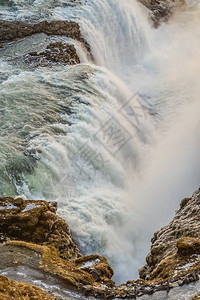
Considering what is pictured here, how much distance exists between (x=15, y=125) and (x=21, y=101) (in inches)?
60.2

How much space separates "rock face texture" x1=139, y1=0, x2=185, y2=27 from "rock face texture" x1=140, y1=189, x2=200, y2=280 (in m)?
22.0

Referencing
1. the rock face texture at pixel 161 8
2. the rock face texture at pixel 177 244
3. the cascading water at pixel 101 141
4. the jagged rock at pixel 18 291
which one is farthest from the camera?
the rock face texture at pixel 161 8

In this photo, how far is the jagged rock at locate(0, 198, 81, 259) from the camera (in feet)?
27.3

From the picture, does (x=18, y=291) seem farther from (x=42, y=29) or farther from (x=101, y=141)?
(x=42, y=29)

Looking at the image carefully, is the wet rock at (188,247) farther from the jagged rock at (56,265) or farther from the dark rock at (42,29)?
the dark rock at (42,29)

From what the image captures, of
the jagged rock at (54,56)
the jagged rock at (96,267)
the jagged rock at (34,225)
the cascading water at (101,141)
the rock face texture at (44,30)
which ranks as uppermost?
the rock face texture at (44,30)

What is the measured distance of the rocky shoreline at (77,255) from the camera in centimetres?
654

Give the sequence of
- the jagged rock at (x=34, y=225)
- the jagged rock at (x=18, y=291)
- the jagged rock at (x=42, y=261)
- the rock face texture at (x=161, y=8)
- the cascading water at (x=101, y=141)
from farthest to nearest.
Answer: the rock face texture at (x=161, y=8)
the cascading water at (x=101, y=141)
the jagged rock at (x=34, y=225)
the jagged rock at (x=42, y=261)
the jagged rock at (x=18, y=291)

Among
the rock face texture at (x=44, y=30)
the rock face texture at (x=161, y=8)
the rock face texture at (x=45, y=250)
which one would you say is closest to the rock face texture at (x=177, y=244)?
the rock face texture at (x=45, y=250)

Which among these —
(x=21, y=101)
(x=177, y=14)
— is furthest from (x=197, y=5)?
(x=21, y=101)

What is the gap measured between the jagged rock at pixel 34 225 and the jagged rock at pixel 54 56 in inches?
370

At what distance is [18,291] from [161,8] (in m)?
28.4

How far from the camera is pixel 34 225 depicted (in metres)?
8.48

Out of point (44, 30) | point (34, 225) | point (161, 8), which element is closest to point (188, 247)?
point (34, 225)
